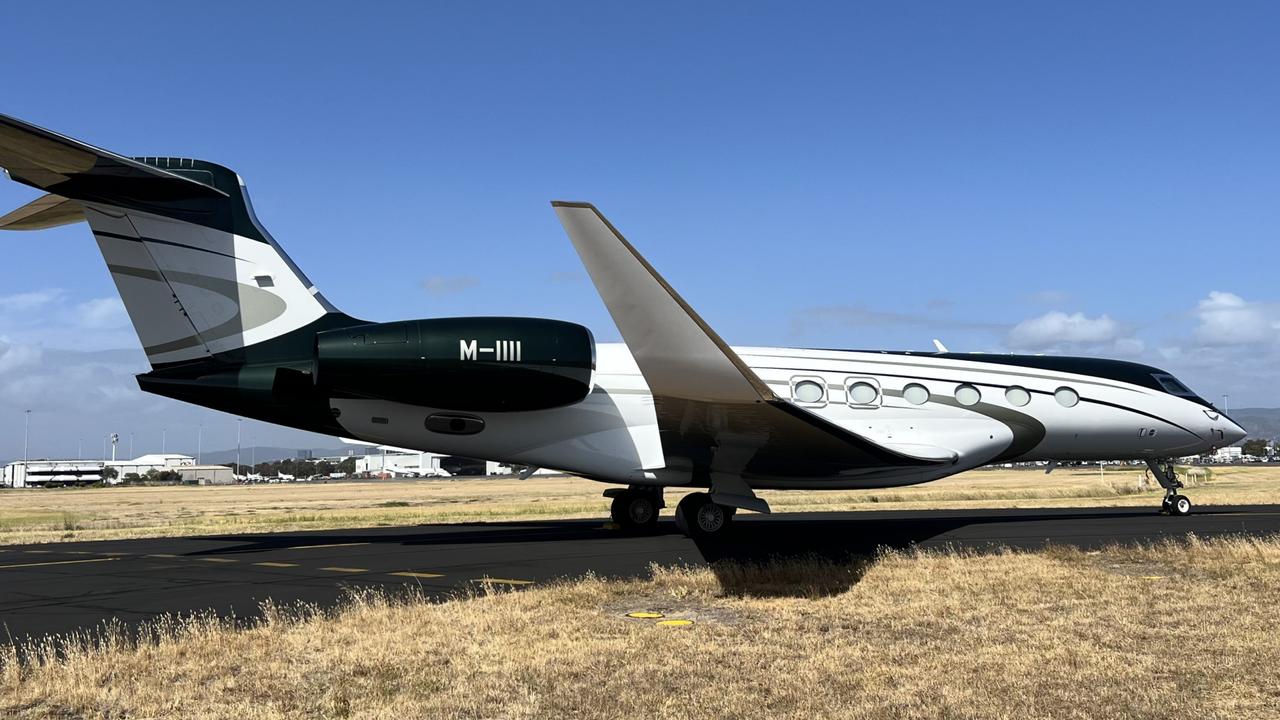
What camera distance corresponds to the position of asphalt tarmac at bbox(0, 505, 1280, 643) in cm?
1050

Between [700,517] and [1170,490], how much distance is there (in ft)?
35.8

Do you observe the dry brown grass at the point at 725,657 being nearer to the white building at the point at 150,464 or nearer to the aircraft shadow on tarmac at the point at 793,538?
the aircraft shadow on tarmac at the point at 793,538

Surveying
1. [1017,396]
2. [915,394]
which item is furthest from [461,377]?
[1017,396]

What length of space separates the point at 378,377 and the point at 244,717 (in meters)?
8.93

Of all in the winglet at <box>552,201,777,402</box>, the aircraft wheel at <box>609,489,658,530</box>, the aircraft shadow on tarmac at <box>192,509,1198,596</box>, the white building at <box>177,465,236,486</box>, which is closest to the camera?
the winglet at <box>552,201,777,402</box>

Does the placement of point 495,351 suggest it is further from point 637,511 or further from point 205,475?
point 205,475

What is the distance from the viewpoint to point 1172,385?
19.4m

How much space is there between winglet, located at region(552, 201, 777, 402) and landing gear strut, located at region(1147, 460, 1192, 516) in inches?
585

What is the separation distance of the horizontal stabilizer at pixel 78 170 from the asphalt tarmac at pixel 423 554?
5.34 meters

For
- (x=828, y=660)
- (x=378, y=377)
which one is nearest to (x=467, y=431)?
(x=378, y=377)

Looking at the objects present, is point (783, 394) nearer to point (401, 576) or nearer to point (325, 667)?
point (401, 576)

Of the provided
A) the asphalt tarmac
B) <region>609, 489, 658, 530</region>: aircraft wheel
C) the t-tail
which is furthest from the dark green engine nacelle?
<region>609, 489, 658, 530</region>: aircraft wheel

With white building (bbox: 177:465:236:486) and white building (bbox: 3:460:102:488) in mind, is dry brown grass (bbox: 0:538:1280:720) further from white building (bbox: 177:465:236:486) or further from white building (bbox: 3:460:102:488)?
white building (bbox: 177:465:236:486)

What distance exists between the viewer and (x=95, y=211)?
14164 millimetres
